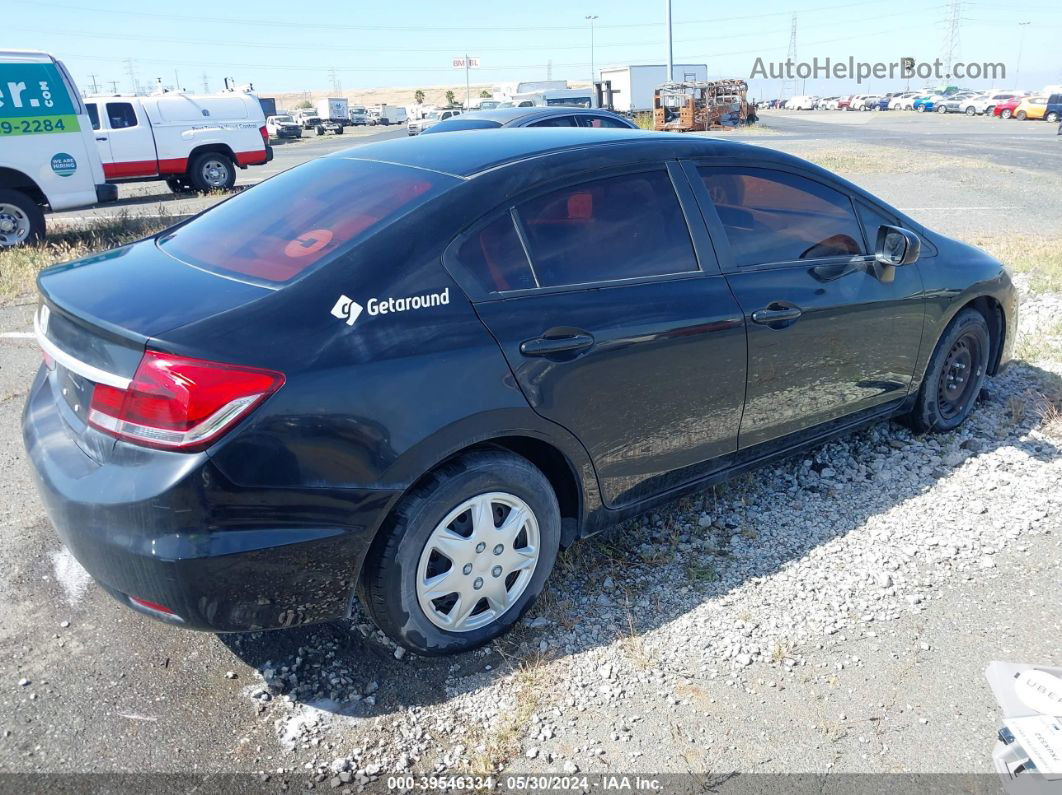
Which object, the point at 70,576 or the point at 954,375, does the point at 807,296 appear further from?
the point at 70,576

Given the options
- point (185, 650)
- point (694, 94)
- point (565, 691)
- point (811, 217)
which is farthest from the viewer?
point (694, 94)

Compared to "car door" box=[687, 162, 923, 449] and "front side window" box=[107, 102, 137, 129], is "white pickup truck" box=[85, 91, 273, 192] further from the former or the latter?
"car door" box=[687, 162, 923, 449]

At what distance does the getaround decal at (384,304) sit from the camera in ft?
8.49

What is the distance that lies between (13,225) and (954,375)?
1101cm

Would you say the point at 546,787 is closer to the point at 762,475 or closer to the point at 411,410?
the point at 411,410

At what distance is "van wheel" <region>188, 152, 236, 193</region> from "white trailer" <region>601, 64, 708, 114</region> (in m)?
37.3

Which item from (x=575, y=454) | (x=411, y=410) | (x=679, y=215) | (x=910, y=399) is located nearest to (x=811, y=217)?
(x=679, y=215)

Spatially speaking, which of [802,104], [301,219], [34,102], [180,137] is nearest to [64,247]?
[34,102]

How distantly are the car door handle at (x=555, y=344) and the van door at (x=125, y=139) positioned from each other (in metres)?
16.8

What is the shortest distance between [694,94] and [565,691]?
43.0 metres

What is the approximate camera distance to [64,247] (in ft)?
33.3

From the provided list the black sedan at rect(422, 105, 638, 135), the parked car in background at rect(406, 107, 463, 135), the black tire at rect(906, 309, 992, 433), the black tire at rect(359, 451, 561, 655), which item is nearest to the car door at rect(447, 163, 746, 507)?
the black tire at rect(359, 451, 561, 655)

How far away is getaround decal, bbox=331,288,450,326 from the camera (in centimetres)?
259

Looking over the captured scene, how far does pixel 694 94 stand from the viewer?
41.9 meters
